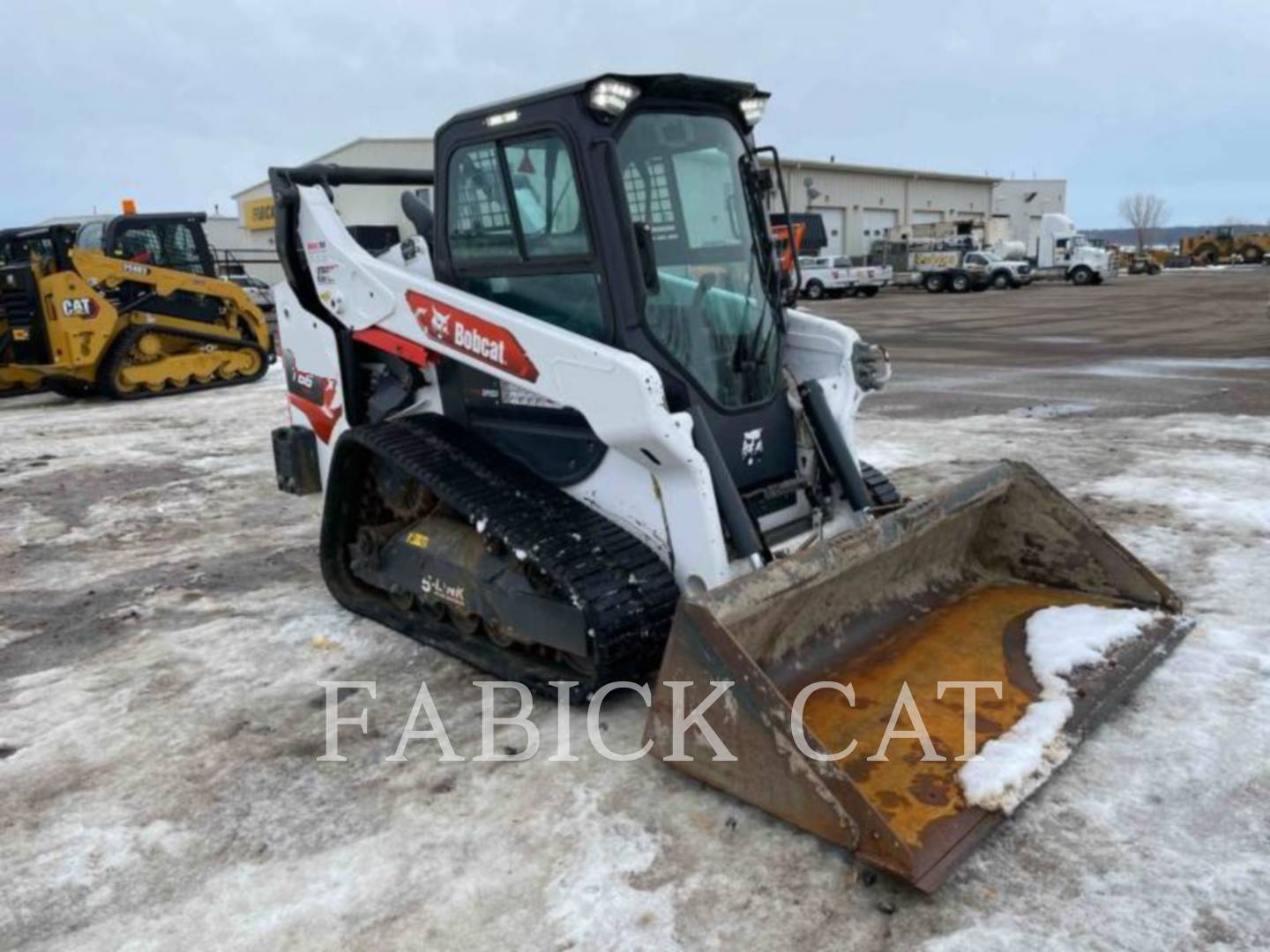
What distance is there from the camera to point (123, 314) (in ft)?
42.1

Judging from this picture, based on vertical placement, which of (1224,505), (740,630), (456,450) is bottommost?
(1224,505)

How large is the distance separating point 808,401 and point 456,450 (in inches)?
60.8

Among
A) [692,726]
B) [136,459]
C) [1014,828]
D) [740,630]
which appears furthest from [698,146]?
[136,459]

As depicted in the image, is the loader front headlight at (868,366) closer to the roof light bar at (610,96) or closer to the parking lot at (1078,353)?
the roof light bar at (610,96)

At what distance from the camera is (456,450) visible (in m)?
4.37

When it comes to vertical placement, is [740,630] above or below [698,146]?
below

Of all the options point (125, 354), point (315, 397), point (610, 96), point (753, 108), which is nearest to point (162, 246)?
point (125, 354)

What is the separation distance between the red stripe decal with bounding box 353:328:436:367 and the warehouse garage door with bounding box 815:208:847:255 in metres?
47.2

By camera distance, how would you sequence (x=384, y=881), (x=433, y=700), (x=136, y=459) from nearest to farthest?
(x=384, y=881) → (x=433, y=700) → (x=136, y=459)

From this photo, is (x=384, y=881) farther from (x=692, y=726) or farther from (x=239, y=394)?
(x=239, y=394)

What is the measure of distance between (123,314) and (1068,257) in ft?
129

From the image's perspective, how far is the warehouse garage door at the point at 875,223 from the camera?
52850 millimetres

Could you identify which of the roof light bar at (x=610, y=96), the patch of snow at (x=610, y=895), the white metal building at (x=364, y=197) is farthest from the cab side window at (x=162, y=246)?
the white metal building at (x=364, y=197)

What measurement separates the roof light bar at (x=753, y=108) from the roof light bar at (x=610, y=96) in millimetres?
743
